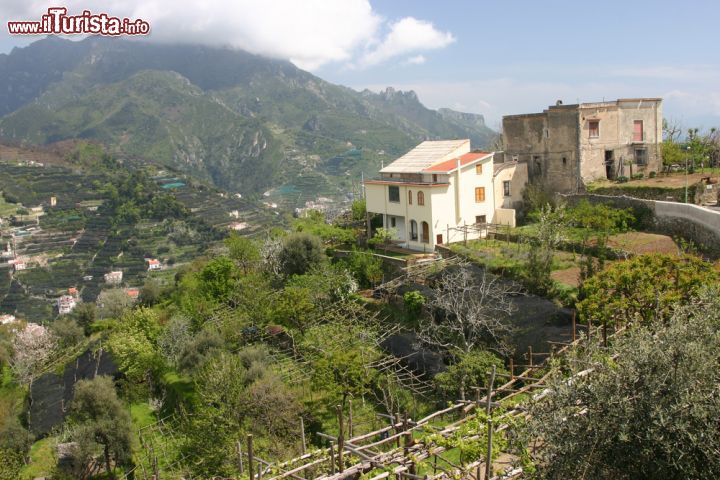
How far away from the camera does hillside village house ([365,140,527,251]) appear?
31.8 m

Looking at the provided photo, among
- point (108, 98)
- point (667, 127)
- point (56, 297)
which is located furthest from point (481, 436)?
point (108, 98)

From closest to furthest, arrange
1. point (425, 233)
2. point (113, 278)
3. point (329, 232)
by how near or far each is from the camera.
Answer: point (425, 233) → point (329, 232) → point (113, 278)

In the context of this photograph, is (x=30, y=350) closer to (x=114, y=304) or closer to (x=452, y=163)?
(x=114, y=304)

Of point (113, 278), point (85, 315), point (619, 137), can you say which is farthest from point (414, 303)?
point (113, 278)

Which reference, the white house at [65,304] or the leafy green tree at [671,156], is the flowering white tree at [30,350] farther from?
the leafy green tree at [671,156]

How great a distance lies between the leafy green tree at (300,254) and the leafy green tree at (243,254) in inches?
137

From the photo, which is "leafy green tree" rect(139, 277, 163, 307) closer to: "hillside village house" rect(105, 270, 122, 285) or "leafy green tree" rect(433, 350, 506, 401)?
"hillside village house" rect(105, 270, 122, 285)

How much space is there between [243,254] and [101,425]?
1665cm

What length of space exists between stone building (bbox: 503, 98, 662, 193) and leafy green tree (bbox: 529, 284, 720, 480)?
2555 centimetres

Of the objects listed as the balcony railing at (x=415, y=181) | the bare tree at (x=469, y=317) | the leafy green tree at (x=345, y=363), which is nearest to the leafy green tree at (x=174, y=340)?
the leafy green tree at (x=345, y=363)

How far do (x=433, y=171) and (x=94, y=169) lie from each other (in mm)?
93391

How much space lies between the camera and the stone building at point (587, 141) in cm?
3309

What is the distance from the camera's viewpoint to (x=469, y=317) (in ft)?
68.1

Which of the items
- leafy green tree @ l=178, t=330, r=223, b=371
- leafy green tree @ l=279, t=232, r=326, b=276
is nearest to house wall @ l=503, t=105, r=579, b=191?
leafy green tree @ l=279, t=232, r=326, b=276
